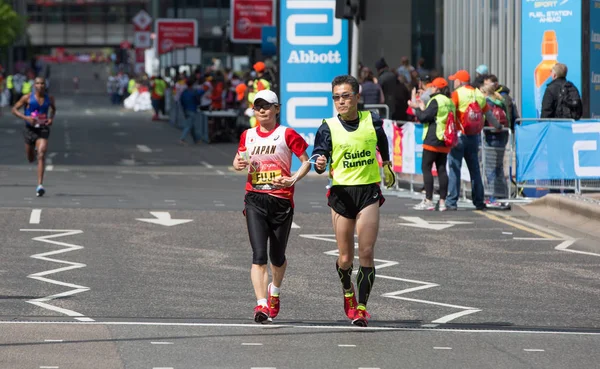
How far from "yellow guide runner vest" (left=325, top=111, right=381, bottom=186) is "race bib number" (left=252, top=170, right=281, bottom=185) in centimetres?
44

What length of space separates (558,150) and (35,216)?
716cm

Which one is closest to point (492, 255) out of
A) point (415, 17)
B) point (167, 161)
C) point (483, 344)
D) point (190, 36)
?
point (483, 344)

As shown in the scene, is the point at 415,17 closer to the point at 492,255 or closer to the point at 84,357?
the point at 492,255

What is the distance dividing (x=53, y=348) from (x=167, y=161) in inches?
833

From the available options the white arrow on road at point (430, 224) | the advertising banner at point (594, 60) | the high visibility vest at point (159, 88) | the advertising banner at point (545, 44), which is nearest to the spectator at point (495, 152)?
the white arrow on road at point (430, 224)

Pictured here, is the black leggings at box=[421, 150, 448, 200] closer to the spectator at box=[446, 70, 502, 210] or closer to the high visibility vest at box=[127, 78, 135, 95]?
the spectator at box=[446, 70, 502, 210]

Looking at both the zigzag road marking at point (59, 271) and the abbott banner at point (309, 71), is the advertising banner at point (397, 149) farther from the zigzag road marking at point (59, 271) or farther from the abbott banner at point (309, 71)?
the zigzag road marking at point (59, 271)

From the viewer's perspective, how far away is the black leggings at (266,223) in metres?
10.0

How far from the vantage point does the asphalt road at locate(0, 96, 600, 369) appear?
883cm

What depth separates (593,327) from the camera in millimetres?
10250

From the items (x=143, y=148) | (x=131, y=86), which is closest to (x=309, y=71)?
(x=143, y=148)

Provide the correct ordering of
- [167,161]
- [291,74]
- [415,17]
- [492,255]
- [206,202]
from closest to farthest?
[492,255] → [206,202] → [291,74] → [167,161] → [415,17]

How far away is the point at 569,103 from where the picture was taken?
19.9 metres

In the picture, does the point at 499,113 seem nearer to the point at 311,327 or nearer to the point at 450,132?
the point at 450,132
